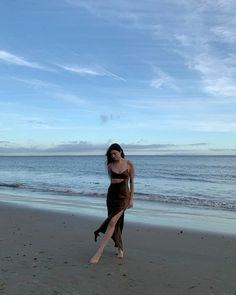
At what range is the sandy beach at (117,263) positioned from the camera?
197 inches

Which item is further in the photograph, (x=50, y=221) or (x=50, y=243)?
(x=50, y=221)

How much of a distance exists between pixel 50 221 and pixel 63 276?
550cm

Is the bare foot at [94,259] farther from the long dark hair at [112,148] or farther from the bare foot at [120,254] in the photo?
the long dark hair at [112,148]

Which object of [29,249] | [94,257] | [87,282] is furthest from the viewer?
[29,249]

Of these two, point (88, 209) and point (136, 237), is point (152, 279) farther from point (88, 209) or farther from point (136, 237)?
point (88, 209)

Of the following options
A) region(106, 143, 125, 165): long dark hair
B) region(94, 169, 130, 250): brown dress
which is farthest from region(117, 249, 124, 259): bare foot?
region(106, 143, 125, 165): long dark hair

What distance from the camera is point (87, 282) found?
17.0 feet

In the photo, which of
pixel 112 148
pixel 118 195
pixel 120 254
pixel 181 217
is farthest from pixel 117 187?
pixel 181 217

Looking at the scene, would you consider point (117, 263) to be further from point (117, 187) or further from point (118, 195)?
point (117, 187)

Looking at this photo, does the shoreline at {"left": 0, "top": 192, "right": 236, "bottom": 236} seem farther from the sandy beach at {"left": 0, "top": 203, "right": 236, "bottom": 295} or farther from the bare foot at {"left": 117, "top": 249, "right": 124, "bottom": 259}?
the bare foot at {"left": 117, "top": 249, "right": 124, "bottom": 259}

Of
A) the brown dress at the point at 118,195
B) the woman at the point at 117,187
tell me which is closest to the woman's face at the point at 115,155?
the woman at the point at 117,187

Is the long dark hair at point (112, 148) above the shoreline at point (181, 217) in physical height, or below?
above

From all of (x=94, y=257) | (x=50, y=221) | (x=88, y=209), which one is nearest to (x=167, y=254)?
(x=94, y=257)

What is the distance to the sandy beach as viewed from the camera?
502 centimetres
